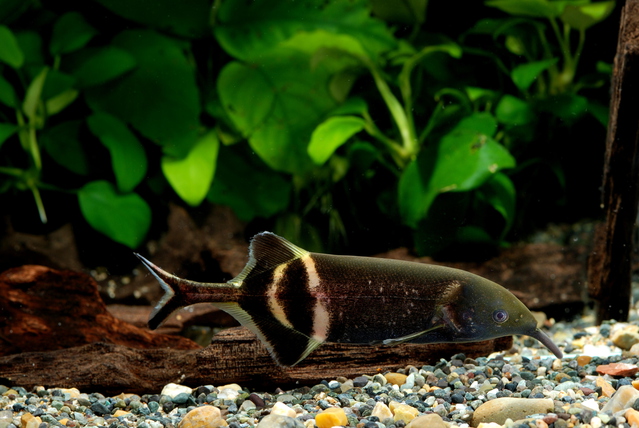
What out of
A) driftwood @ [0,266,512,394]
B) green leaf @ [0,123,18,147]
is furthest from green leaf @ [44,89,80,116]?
driftwood @ [0,266,512,394]

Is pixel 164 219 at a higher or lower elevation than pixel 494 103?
lower

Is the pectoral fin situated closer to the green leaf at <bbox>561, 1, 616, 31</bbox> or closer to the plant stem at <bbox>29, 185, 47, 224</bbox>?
the green leaf at <bbox>561, 1, 616, 31</bbox>

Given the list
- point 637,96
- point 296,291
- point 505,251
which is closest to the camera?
point 296,291

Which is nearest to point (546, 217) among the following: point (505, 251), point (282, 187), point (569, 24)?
point (505, 251)

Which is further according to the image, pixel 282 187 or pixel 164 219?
pixel 164 219

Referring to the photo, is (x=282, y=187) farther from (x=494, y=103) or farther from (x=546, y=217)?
(x=546, y=217)

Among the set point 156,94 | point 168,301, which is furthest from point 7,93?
point 168,301

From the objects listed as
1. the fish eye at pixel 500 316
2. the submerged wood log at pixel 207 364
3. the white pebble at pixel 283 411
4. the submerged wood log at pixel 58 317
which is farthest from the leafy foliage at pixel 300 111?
the fish eye at pixel 500 316
